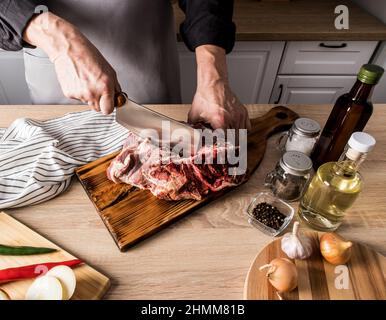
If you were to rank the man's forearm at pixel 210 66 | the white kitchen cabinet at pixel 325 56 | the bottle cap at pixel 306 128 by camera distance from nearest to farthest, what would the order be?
1. the bottle cap at pixel 306 128
2. the man's forearm at pixel 210 66
3. the white kitchen cabinet at pixel 325 56

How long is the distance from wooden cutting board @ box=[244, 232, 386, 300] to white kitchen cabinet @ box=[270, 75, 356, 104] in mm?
1506

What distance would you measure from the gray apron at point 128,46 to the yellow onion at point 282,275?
790mm

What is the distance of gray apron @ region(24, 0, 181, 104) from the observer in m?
1.04

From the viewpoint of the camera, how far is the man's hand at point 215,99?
1.00 meters

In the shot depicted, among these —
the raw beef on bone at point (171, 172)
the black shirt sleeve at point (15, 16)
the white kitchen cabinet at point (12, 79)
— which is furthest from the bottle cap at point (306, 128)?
the white kitchen cabinet at point (12, 79)

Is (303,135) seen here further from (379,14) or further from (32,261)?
(379,14)

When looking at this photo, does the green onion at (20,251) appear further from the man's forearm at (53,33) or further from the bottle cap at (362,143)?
the bottle cap at (362,143)

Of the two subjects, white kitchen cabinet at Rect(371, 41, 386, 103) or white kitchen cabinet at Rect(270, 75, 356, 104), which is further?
white kitchen cabinet at Rect(270, 75, 356, 104)

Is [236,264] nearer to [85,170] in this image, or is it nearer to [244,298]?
[244,298]

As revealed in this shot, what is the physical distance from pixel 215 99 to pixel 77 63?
435mm

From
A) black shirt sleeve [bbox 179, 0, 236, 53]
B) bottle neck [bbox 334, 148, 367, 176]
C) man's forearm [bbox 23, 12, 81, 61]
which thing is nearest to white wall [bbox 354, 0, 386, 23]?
black shirt sleeve [bbox 179, 0, 236, 53]

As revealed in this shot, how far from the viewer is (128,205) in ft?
2.72

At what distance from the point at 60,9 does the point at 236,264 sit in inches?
38.9

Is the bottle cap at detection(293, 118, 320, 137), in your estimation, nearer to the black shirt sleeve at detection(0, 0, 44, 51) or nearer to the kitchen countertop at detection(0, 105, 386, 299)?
the kitchen countertop at detection(0, 105, 386, 299)
